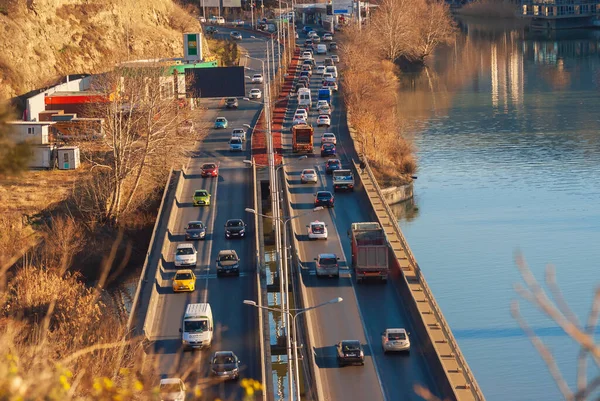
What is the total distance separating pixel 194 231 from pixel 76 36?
42981mm

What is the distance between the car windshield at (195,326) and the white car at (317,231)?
40.4 ft

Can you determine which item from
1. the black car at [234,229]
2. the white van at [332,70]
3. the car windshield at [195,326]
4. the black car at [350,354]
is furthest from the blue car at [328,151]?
the white van at [332,70]

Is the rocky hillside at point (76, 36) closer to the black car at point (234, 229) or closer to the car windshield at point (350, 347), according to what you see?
the black car at point (234, 229)

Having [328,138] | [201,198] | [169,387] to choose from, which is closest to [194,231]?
A: [201,198]

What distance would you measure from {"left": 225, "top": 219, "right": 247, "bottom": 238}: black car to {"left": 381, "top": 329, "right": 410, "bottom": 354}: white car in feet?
45.5

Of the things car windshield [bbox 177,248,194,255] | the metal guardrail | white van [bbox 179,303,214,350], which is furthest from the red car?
white van [bbox 179,303,214,350]

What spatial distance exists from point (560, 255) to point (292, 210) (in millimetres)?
11900

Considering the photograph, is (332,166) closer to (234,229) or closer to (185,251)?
(234,229)

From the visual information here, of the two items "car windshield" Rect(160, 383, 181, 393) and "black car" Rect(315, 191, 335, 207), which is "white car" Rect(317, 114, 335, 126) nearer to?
"black car" Rect(315, 191, 335, 207)

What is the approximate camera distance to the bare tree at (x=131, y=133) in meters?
47.7

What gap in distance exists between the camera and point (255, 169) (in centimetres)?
5272

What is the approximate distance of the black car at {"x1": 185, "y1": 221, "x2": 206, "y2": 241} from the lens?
42.2 meters

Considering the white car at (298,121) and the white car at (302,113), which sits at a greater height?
the white car at (302,113)

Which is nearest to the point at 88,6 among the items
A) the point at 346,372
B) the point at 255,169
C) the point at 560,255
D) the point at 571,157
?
the point at 255,169
